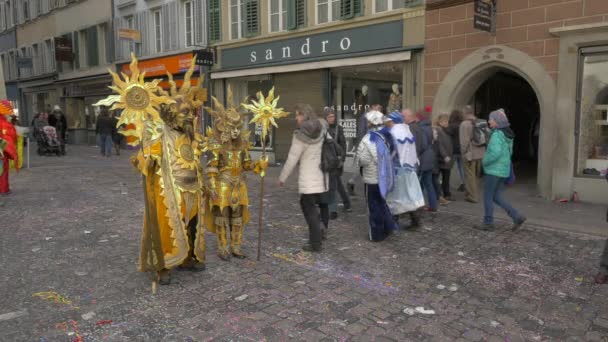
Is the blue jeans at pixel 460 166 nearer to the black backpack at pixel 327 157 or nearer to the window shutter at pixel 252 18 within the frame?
the black backpack at pixel 327 157

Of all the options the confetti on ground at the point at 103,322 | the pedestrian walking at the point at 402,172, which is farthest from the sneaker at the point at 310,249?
the confetti on ground at the point at 103,322

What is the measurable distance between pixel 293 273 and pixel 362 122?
4.22 m

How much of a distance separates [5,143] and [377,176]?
7323mm

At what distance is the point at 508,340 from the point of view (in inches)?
150

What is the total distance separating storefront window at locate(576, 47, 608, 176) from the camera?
9055 millimetres

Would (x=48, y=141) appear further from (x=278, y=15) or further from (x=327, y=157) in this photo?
(x=327, y=157)

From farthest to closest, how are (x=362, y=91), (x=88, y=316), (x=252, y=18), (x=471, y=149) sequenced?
(x=252, y=18) < (x=362, y=91) < (x=471, y=149) < (x=88, y=316)

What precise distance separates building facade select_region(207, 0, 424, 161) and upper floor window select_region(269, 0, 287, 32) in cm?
3

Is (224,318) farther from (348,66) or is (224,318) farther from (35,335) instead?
(348,66)

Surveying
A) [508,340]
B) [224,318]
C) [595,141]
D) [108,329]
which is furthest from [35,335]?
[595,141]

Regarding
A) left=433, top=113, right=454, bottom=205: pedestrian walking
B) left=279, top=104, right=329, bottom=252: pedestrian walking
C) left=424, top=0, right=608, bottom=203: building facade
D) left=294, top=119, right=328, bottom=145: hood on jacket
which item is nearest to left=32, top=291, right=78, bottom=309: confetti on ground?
left=279, top=104, right=329, bottom=252: pedestrian walking

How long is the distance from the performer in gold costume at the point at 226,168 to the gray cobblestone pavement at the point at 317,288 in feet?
1.63

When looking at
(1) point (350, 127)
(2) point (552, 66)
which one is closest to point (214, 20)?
(1) point (350, 127)

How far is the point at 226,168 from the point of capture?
543 centimetres
